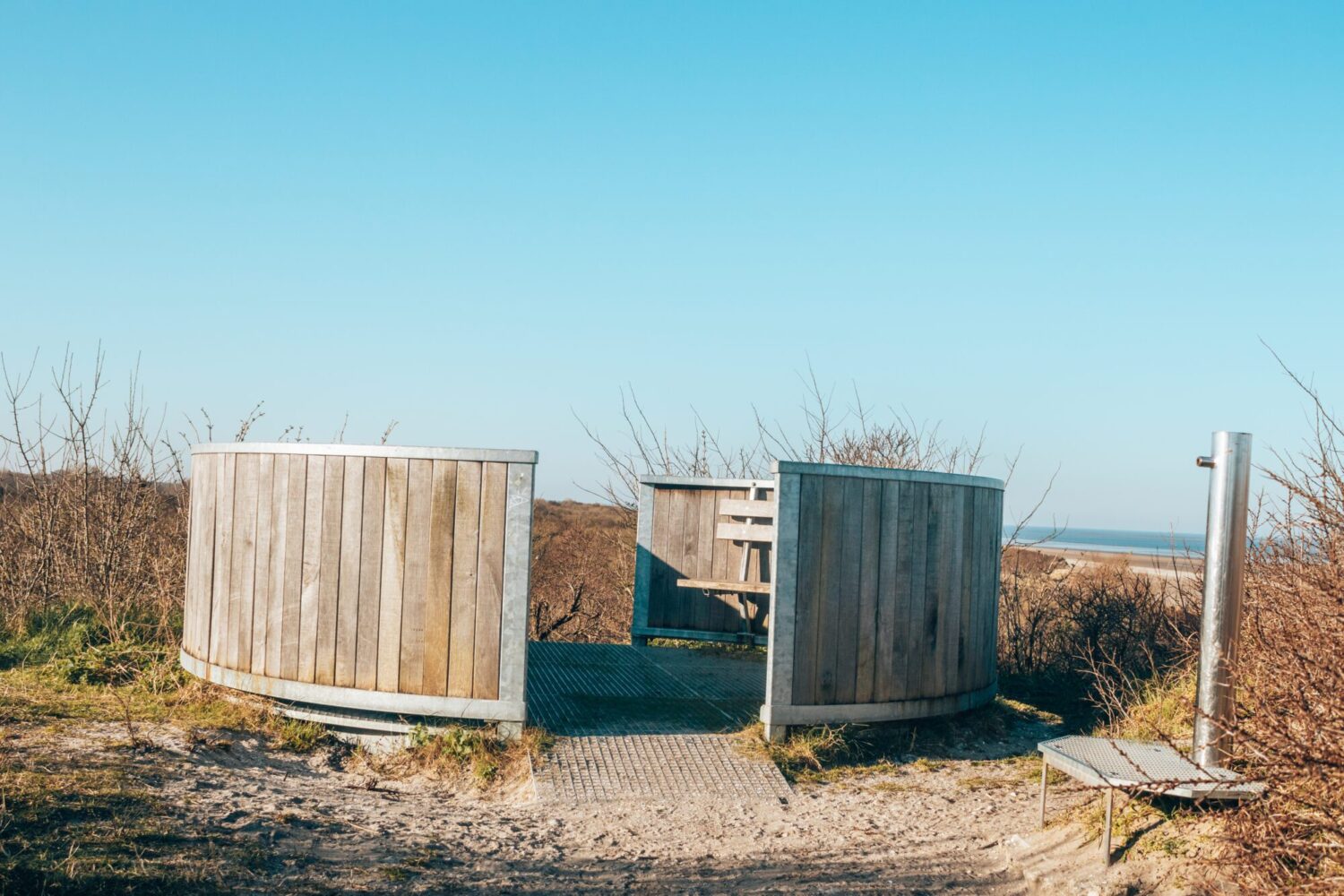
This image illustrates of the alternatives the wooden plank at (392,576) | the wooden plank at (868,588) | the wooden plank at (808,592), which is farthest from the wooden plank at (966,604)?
the wooden plank at (392,576)

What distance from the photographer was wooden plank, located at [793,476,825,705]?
648cm

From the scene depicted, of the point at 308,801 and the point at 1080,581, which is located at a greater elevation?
the point at 1080,581

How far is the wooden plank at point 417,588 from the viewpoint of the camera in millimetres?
6273

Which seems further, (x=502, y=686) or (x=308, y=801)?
(x=502, y=686)

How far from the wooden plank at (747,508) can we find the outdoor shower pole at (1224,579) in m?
4.85

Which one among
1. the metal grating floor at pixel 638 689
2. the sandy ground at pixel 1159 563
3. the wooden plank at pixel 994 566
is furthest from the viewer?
the sandy ground at pixel 1159 563

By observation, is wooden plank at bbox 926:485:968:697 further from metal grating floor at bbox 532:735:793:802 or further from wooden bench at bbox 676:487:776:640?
wooden bench at bbox 676:487:776:640

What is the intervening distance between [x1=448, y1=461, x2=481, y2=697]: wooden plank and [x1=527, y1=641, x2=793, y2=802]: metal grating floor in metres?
0.67

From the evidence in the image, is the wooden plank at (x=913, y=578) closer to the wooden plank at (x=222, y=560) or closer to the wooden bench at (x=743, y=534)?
the wooden bench at (x=743, y=534)

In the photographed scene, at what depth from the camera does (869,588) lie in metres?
6.71

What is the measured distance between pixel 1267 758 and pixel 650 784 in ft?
10.4

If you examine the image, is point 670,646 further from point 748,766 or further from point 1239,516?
point 1239,516

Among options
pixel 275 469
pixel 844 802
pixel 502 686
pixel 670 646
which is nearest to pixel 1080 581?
pixel 670 646

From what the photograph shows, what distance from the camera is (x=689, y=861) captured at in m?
4.86
